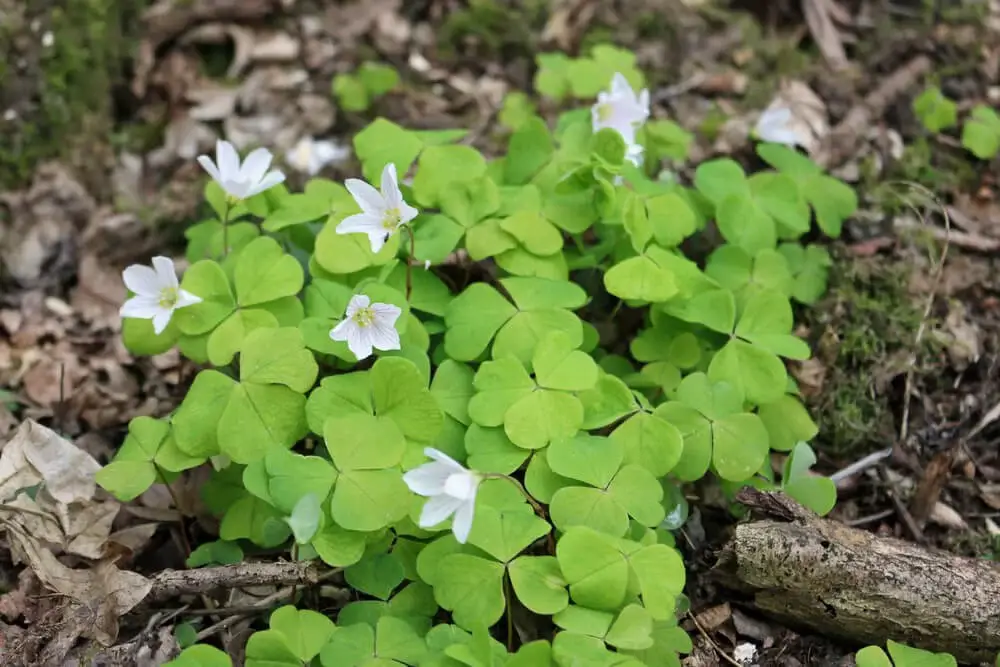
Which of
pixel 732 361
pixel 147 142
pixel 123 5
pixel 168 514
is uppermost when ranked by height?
pixel 123 5

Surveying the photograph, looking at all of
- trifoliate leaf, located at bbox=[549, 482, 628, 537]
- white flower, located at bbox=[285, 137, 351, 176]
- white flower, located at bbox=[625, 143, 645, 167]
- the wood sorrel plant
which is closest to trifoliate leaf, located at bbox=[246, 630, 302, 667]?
the wood sorrel plant

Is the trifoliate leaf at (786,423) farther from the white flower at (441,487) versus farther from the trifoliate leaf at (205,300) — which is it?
the trifoliate leaf at (205,300)

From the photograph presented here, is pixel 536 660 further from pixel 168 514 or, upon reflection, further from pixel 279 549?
pixel 168 514

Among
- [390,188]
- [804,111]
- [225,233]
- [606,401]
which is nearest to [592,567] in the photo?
[606,401]

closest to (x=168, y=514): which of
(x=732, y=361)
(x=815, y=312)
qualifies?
(x=732, y=361)

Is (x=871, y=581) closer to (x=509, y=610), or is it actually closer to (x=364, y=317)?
(x=509, y=610)

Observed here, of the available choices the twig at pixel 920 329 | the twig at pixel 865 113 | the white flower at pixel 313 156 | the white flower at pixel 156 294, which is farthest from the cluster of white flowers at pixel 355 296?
the twig at pixel 865 113
